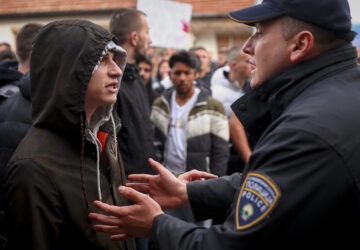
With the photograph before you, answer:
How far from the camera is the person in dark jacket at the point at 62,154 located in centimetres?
141

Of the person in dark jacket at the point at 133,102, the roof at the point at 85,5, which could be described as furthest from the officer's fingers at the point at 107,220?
the roof at the point at 85,5

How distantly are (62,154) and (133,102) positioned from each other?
145 centimetres

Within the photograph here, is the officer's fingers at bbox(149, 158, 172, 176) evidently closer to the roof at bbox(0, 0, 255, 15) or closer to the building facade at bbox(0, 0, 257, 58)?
the building facade at bbox(0, 0, 257, 58)

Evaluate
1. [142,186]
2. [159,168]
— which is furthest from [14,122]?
[159,168]

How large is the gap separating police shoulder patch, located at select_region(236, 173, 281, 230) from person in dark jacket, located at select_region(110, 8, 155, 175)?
1.82 metres

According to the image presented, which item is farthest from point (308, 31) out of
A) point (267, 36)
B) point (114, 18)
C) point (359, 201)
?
point (114, 18)

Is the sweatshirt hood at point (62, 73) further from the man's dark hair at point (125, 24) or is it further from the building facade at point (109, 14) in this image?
the building facade at point (109, 14)

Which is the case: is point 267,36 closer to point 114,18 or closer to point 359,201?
point 359,201

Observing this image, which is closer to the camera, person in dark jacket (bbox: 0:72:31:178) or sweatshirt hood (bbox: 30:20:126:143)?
sweatshirt hood (bbox: 30:20:126:143)

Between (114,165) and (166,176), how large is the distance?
1.06 feet

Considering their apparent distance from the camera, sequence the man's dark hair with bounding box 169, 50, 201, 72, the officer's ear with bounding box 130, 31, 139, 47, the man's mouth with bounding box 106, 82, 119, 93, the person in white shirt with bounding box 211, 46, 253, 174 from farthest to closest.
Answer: the person in white shirt with bounding box 211, 46, 253, 174
the man's dark hair with bounding box 169, 50, 201, 72
the officer's ear with bounding box 130, 31, 139, 47
the man's mouth with bounding box 106, 82, 119, 93

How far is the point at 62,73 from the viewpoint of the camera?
1.57 metres

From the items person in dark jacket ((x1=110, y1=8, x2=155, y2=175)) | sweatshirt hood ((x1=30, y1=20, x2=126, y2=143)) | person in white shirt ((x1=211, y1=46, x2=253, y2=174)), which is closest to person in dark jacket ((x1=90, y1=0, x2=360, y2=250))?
sweatshirt hood ((x1=30, y1=20, x2=126, y2=143))

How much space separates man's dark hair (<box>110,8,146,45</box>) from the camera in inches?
128
